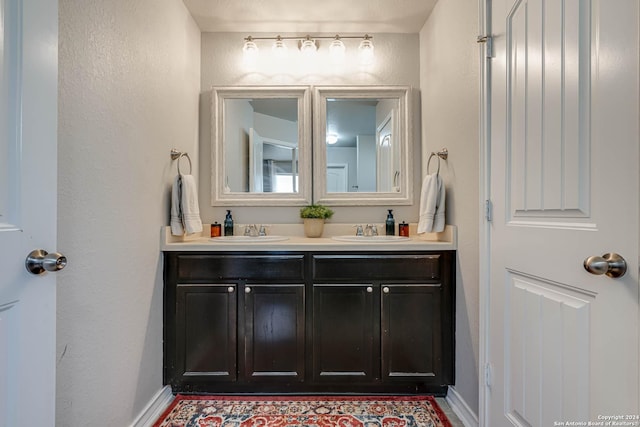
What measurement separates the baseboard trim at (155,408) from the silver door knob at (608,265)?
1.85m

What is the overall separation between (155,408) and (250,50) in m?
2.24

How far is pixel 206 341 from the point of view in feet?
5.75

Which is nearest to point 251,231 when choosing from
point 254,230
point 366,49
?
point 254,230

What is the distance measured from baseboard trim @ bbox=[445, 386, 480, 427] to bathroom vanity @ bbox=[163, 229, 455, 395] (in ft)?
0.26

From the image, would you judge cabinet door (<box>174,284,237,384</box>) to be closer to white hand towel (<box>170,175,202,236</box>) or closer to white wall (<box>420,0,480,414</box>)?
white hand towel (<box>170,175,202,236</box>)

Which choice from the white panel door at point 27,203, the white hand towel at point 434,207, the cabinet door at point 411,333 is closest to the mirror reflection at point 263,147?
the white hand towel at point 434,207

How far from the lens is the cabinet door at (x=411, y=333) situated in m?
1.75

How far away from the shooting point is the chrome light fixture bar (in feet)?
7.23

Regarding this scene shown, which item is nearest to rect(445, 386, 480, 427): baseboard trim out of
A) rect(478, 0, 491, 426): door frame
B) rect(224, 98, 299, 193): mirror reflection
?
rect(478, 0, 491, 426): door frame

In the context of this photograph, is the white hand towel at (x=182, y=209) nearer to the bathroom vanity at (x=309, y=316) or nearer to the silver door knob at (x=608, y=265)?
the bathroom vanity at (x=309, y=316)

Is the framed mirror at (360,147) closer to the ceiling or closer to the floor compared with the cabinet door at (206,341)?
closer to the ceiling

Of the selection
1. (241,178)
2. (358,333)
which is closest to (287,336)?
(358,333)

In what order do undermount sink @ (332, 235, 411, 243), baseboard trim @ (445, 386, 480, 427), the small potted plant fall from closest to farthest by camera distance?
1. baseboard trim @ (445, 386, 480, 427)
2. undermount sink @ (332, 235, 411, 243)
3. the small potted plant

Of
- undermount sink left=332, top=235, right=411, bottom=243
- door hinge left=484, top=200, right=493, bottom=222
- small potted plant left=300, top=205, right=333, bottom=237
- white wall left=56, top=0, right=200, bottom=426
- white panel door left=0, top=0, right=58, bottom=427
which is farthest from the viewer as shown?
small potted plant left=300, top=205, right=333, bottom=237
